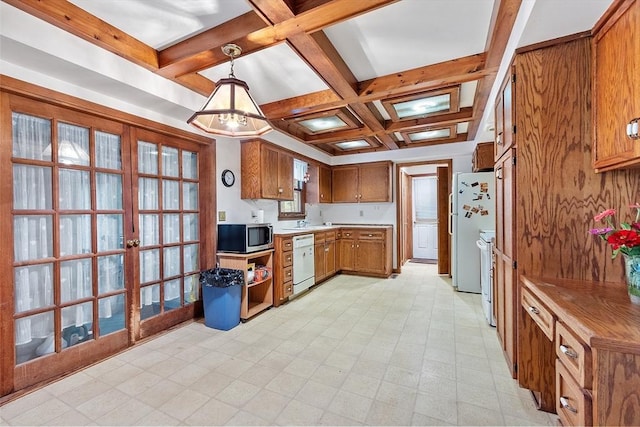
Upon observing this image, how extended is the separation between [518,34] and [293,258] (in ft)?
10.1

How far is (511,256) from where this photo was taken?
6.07ft

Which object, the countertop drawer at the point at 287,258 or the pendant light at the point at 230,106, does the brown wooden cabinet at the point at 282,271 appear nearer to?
the countertop drawer at the point at 287,258

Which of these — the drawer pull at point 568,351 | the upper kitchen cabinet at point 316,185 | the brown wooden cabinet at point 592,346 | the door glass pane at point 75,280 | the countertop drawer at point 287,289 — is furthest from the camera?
Answer: the upper kitchen cabinet at point 316,185

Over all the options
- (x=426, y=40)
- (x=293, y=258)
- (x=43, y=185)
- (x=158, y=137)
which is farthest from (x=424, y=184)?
(x=43, y=185)

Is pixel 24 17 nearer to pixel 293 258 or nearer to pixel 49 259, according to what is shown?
pixel 49 259

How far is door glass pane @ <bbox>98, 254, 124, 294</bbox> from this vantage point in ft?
7.51

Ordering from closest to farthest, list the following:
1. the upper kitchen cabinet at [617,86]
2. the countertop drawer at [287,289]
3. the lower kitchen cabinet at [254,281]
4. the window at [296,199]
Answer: the upper kitchen cabinet at [617,86] < the lower kitchen cabinet at [254,281] < the countertop drawer at [287,289] < the window at [296,199]

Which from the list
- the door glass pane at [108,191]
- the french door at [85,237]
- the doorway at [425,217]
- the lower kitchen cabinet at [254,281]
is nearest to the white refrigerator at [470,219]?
the doorway at [425,217]

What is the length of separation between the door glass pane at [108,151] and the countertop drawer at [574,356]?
10.6 ft

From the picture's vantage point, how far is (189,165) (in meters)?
3.06

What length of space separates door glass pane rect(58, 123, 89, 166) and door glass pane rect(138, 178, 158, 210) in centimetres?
47

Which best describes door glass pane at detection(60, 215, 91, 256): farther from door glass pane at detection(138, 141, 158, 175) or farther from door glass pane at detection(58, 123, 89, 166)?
door glass pane at detection(138, 141, 158, 175)

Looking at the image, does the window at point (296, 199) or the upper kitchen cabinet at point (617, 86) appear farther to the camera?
the window at point (296, 199)

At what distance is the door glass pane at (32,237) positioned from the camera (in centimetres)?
184
